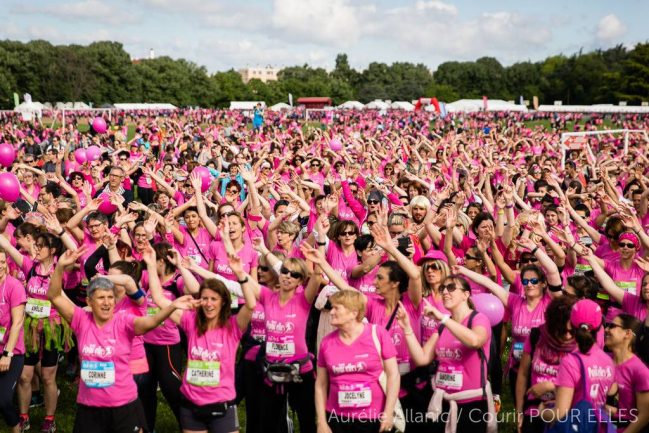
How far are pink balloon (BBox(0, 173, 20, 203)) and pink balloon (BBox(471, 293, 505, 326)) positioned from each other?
6.75 metres

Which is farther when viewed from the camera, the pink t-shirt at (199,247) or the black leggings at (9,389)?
the pink t-shirt at (199,247)

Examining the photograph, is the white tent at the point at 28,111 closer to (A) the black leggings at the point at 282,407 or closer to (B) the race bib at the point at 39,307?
(B) the race bib at the point at 39,307

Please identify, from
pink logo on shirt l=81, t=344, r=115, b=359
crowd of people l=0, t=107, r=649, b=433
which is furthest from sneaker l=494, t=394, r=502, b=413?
pink logo on shirt l=81, t=344, r=115, b=359

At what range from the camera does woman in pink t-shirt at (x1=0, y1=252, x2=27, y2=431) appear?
602cm

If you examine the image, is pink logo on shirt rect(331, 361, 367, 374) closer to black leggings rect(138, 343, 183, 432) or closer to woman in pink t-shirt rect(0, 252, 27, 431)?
black leggings rect(138, 343, 183, 432)

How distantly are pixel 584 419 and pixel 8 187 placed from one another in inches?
319

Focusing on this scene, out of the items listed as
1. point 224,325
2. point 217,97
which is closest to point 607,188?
point 224,325

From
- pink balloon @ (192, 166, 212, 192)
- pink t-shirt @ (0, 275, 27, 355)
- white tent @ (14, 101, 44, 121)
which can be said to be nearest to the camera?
pink t-shirt @ (0, 275, 27, 355)

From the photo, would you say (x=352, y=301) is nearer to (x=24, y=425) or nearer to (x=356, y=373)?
(x=356, y=373)

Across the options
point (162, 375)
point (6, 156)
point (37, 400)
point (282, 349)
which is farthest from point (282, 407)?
point (6, 156)

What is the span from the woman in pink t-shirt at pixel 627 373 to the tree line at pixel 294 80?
9781cm

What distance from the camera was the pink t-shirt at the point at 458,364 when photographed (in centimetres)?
511

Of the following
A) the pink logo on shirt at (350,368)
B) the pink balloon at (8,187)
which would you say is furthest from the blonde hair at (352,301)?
the pink balloon at (8,187)

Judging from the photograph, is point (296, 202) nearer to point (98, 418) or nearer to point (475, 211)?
point (475, 211)
